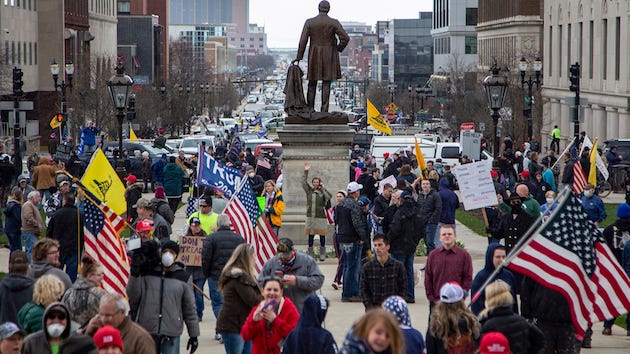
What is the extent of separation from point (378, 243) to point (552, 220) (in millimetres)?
3771

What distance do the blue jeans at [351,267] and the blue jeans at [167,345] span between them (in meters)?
7.53

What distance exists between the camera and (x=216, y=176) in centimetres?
2556

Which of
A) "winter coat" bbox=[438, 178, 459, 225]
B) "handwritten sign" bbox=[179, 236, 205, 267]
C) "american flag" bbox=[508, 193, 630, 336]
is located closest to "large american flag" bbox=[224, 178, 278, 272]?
"handwritten sign" bbox=[179, 236, 205, 267]

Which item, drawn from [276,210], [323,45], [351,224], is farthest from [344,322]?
[323,45]

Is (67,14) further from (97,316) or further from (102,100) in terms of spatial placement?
(97,316)

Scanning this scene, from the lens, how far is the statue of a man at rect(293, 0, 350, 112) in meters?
29.8

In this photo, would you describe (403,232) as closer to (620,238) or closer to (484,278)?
(620,238)

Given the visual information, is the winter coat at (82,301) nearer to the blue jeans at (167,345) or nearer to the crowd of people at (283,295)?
the crowd of people at (283,295)

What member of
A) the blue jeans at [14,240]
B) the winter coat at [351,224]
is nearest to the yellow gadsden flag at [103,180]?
the blue jeans at [14,240]

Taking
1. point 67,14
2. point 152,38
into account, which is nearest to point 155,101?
point 67,14

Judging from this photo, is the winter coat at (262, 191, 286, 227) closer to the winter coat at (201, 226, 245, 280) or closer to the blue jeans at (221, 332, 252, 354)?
the winter coat at (201, 226, 245, 280)

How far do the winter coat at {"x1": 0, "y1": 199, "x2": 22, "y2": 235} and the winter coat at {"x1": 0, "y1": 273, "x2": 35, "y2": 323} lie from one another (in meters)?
11.2

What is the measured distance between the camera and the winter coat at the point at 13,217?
2537 cm

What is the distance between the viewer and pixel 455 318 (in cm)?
1238
